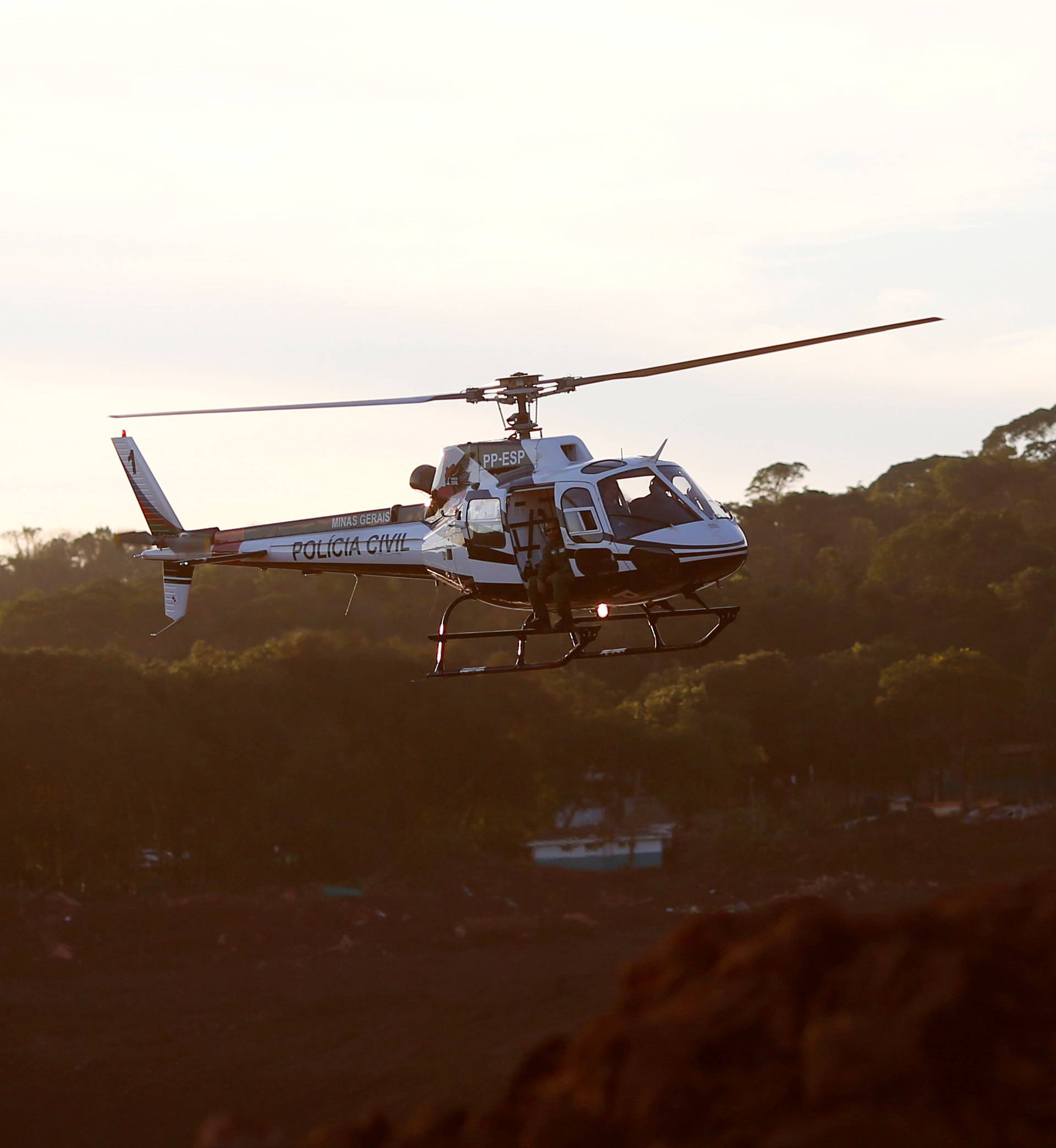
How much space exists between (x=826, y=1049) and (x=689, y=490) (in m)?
14.4

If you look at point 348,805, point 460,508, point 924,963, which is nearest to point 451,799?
point 348,805

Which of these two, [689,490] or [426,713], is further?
[426,713]

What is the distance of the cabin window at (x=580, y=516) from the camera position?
20375mm

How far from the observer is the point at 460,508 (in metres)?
22.3

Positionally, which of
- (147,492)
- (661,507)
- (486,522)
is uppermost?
(147,492)

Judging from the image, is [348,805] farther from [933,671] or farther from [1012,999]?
[1012,999]

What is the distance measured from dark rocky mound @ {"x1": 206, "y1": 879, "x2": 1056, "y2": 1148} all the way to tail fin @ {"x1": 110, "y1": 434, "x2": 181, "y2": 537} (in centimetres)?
2163

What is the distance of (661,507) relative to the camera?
798 inches

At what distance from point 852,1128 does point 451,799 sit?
5089 centimetres

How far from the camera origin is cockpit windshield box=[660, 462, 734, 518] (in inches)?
799

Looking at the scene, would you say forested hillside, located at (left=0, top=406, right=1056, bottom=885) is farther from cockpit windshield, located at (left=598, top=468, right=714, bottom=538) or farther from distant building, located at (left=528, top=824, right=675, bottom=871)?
cockpit windshield, located at (left=598, top=468, right=714, bottom=538)

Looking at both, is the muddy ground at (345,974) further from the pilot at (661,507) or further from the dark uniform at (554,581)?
the pilot at (661,507)

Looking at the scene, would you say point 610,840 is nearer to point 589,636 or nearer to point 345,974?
point 345,974

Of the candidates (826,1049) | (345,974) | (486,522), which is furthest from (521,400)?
(345,974)
